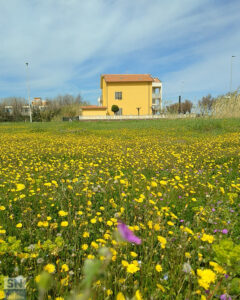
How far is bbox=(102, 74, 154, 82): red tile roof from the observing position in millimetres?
40344

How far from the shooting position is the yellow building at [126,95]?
40219 millimetres

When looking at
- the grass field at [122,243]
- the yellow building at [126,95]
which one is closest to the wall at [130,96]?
the yellow building at [126,95]

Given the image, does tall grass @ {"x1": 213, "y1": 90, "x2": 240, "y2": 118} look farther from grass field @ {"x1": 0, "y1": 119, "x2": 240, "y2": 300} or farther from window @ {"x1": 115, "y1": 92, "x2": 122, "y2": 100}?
window @ {"x1": 115, "y1": 92, "x2": 122, "y2": 100}

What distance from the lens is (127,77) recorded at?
138 ft

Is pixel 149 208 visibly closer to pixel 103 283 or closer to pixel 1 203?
pixel 103 283

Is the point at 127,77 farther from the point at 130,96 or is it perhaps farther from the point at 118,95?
the point at 118,95

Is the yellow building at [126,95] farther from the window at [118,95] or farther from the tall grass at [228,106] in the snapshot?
the tall grass at [228,106]

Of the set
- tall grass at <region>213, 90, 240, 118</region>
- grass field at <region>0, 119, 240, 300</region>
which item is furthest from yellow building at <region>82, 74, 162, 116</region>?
grass field at <region>0, 119, 240, 300</region>

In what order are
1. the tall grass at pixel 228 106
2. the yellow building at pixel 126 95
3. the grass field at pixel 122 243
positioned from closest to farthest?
the grass field at pixel 122 243 < the tall grass at pixel 228 106 < the yellow building at pixel 126 95

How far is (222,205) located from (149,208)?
96 cm

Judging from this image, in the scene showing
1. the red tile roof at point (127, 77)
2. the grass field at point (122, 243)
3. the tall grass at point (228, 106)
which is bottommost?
the grass field at point (122, 243)

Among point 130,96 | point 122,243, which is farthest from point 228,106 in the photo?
point 130,96

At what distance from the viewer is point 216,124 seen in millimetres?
12867

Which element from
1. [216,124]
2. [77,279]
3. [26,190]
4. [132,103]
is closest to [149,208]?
[77,279]
